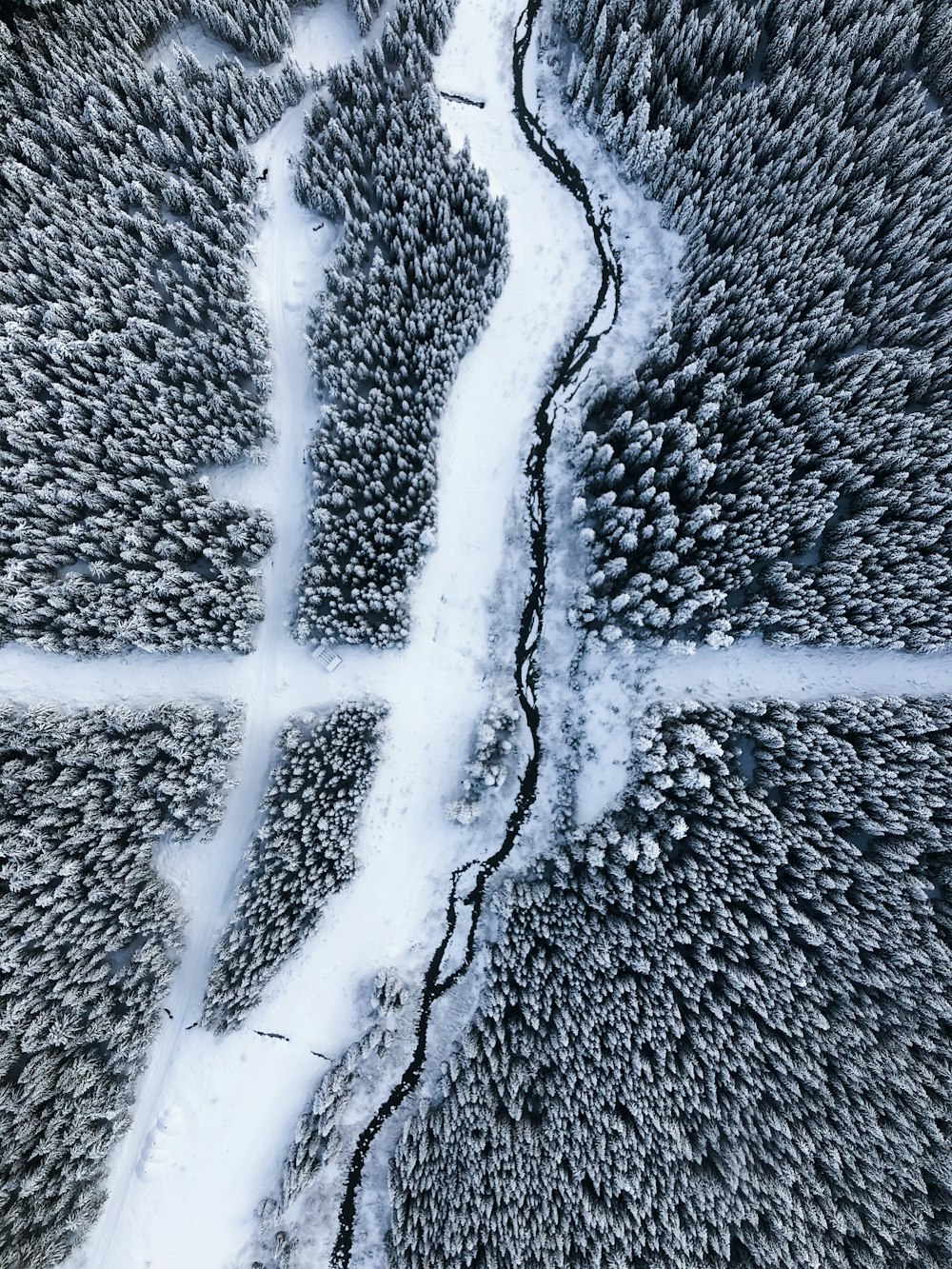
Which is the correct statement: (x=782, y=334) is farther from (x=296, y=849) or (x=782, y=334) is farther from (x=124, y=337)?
(x=296, y=849)

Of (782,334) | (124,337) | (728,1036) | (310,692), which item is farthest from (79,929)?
(782,334)

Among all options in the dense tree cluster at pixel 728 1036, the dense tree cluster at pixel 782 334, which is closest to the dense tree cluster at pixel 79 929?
the dense tree cluster at pixel 728 1036

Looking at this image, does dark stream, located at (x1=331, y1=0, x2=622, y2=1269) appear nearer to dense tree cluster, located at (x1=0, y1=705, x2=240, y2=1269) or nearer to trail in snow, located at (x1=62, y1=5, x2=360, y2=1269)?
trail in snow, located at (x1=62, y1=5, x2=360, y2=1269)

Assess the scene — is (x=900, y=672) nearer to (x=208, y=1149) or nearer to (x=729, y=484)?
(x=729, y=484)

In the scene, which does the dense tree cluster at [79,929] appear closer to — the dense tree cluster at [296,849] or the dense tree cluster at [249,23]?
the dense tree cluster at [296,849]

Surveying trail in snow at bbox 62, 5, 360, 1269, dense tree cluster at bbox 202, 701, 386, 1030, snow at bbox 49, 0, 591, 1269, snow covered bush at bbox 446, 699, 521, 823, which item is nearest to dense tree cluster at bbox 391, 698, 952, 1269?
snow covered bush at bbox 446, 699, 521, 823

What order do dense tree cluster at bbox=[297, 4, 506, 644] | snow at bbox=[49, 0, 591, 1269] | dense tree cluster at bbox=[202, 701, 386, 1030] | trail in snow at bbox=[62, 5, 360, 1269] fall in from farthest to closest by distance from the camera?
1. dense tree cluster at bbox=[297, 4, 506, 644]
2. dense tree cluster at bbox=[202, 701, 386, 1030]
3. trail in snow at bbox=[62, 5, 360, 1269]
4. snow at bbox=[49, 0, 591, 1269]

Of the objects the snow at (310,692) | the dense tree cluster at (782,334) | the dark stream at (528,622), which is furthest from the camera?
the dense tree cluster at (782,334)

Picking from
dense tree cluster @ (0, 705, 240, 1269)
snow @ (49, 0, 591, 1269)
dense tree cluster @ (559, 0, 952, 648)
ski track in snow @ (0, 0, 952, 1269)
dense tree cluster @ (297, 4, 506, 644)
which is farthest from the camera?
dense tree cluster @ (297, 4, 506, 644)
